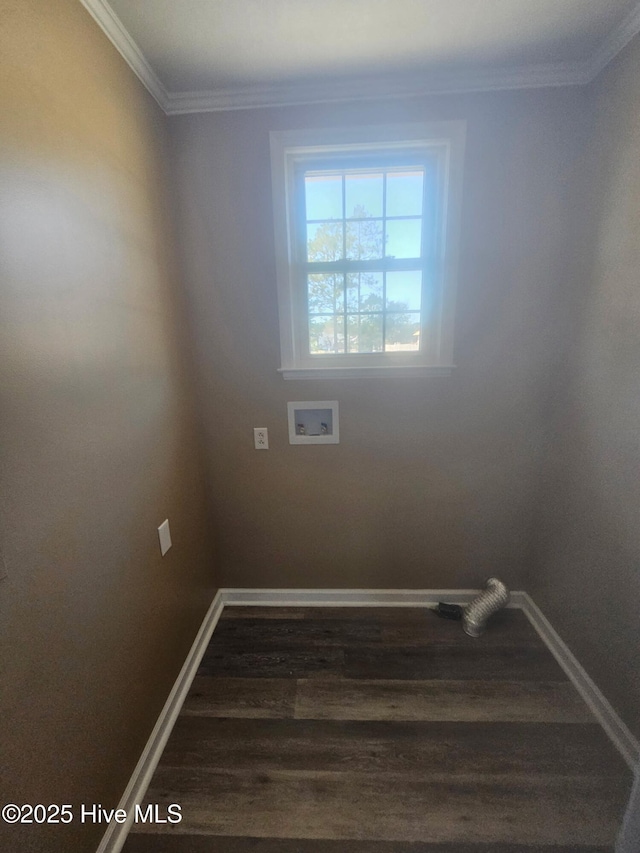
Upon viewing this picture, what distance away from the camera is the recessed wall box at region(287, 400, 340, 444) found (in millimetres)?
1779

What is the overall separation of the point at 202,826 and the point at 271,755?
0.27 metres

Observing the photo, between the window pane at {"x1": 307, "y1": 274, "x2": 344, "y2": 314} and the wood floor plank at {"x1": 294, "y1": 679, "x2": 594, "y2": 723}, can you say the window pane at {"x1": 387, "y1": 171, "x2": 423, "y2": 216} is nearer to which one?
the window pane at {"x1": 307, "y1": 274, "x2": 344, "y2": 314}

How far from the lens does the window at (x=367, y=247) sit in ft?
5.07

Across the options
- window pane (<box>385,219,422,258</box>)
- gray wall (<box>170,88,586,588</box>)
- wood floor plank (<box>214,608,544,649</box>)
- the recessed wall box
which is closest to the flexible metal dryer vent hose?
wood floor plank (<box>214,608,544,649</box>)

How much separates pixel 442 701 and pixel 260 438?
144 cm

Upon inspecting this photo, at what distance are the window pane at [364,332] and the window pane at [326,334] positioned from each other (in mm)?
47

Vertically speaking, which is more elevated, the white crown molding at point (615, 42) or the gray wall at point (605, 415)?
A: the white crown molding at point (615, 42)

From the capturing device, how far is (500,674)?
5.18 ft

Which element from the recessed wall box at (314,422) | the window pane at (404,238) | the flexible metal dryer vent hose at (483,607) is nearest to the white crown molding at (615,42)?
the window pane at (404,238)

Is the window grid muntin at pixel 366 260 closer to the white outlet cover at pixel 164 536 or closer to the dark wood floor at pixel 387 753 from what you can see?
the white outlet cover at pixel 164 536

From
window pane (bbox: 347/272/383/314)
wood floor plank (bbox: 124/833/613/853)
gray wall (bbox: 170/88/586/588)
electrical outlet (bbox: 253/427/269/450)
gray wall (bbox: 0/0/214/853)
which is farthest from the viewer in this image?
electrical outlet (bbox: 253/427/269/450)

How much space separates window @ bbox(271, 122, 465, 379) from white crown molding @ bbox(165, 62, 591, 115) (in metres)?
0.13

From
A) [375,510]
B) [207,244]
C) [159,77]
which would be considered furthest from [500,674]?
[159,77]

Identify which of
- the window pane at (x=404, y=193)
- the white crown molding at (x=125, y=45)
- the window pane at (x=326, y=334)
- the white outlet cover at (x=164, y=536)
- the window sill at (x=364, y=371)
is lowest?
the white outlet cover at (x=164, y=536)
